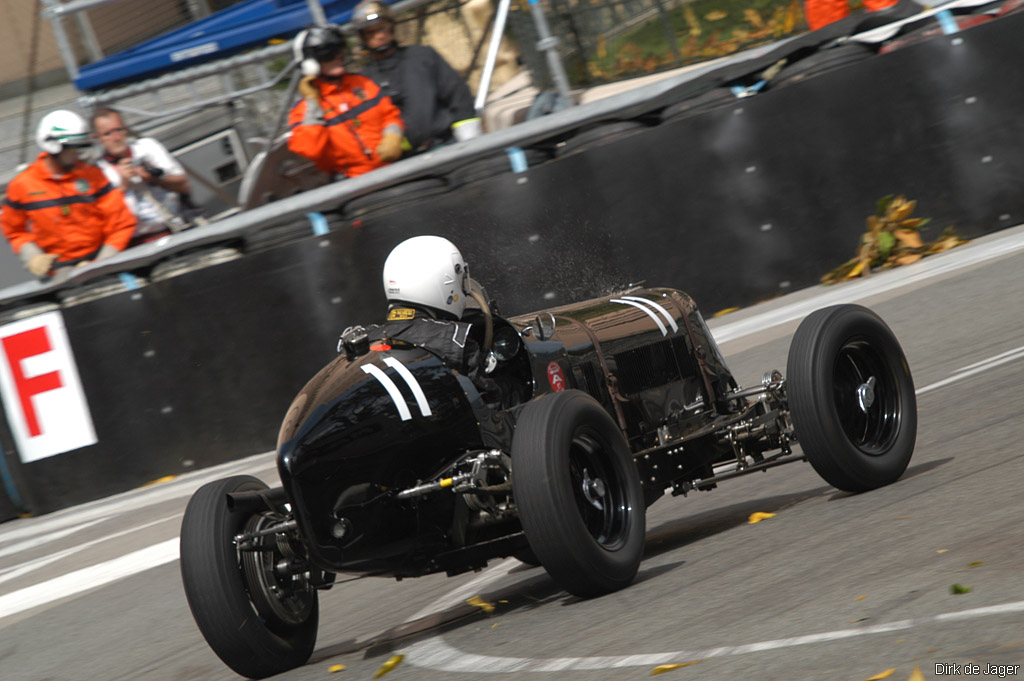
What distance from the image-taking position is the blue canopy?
12.4m

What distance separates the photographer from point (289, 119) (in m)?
11.6

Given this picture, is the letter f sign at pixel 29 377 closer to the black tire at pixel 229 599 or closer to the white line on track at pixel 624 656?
the black tire at pixel 229 599

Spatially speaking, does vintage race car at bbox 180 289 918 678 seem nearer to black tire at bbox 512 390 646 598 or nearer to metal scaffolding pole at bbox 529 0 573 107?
black tire at bbox 512 390 646 598

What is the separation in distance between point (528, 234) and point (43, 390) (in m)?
3.87

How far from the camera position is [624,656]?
408 centimetres

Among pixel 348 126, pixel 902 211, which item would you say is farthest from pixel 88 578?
pixel 902 211

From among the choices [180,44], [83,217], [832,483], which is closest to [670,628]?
[832,483]

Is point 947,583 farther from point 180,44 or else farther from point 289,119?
point 180,44

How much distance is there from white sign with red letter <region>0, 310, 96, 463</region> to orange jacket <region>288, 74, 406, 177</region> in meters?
2.56

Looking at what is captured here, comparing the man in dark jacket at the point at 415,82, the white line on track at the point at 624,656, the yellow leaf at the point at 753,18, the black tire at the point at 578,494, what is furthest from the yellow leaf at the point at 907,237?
the white line on track at the point at 624,656

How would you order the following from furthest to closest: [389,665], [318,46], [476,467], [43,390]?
1. [318,46]
2. [43,390]
3. [476,467]
4. [389,665]

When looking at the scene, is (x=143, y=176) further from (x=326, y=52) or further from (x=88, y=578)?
(x=88, y=578)

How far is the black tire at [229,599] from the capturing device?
4848mm

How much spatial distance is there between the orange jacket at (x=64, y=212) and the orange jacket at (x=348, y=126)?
160 centimetres
